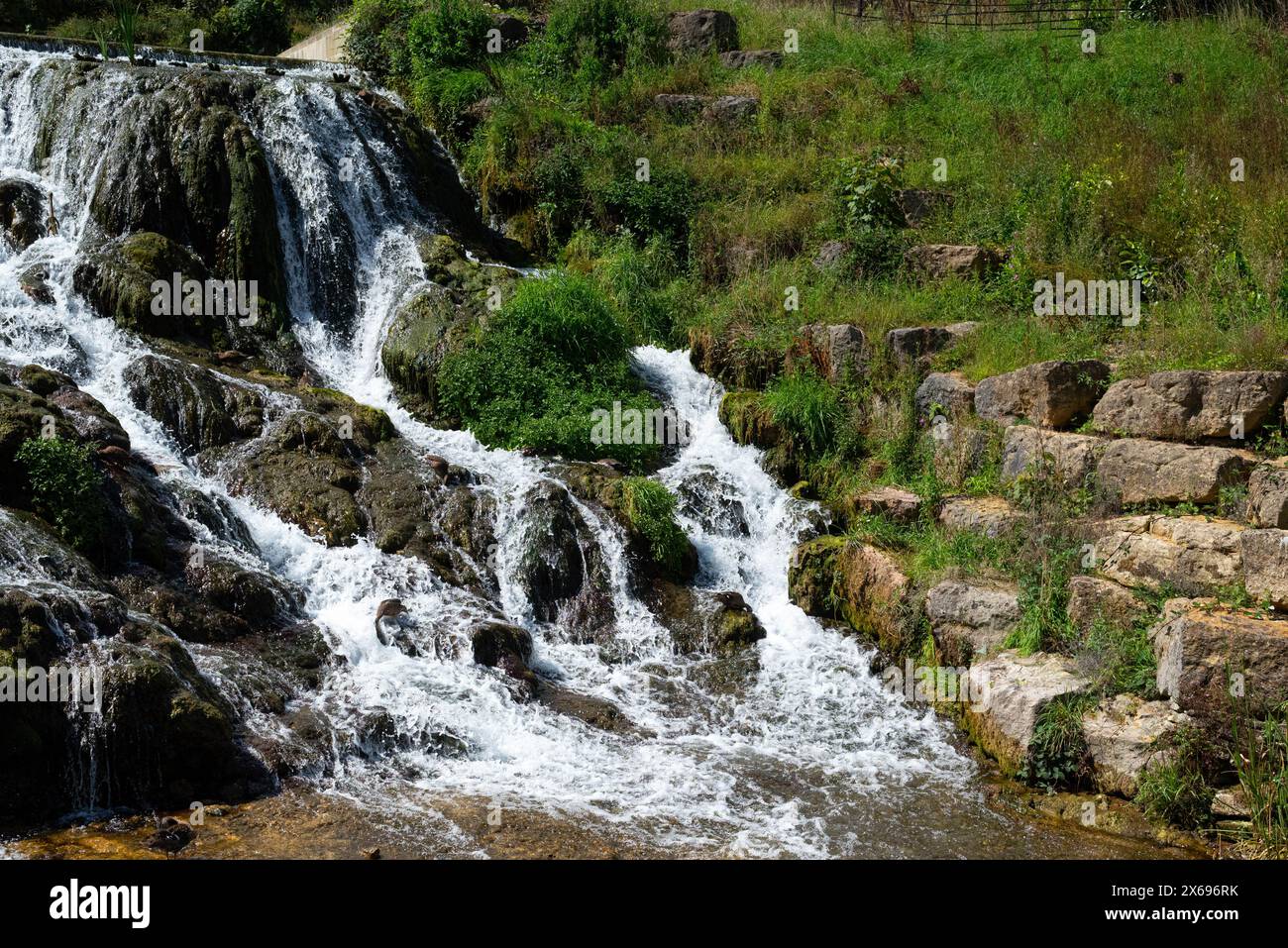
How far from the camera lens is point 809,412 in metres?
12.0

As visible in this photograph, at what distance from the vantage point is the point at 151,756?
7211 mm

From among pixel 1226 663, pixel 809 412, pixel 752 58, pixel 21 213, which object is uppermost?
pixel 752 58

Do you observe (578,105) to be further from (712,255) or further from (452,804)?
(452,804)

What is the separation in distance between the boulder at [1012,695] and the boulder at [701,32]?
51.3 feet

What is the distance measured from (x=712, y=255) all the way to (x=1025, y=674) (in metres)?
8.66

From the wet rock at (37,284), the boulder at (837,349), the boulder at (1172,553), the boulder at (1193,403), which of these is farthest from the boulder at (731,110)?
the boulder at (1172,553)

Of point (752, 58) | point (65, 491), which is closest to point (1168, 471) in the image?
point (65, 491)

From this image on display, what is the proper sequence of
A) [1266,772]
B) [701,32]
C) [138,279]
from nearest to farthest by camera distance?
[1266,772] < [138,279] < [701,32]

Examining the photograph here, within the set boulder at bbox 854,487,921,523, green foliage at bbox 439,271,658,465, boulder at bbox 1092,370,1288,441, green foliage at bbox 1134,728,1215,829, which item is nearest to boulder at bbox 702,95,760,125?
green foliage at bbox 439,271,658,465

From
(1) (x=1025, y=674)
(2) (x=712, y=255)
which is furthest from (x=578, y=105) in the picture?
(1) (x=1025, y=674)

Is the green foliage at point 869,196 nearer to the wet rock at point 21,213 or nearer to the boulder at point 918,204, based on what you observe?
the boulder at point 918,204

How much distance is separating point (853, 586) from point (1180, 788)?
11.9 ft

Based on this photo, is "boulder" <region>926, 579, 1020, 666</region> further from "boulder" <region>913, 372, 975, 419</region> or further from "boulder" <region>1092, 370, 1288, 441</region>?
"boulder" <region>913, 372, 975, 419</region>

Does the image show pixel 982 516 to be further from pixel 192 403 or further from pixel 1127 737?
pixel 192 403
